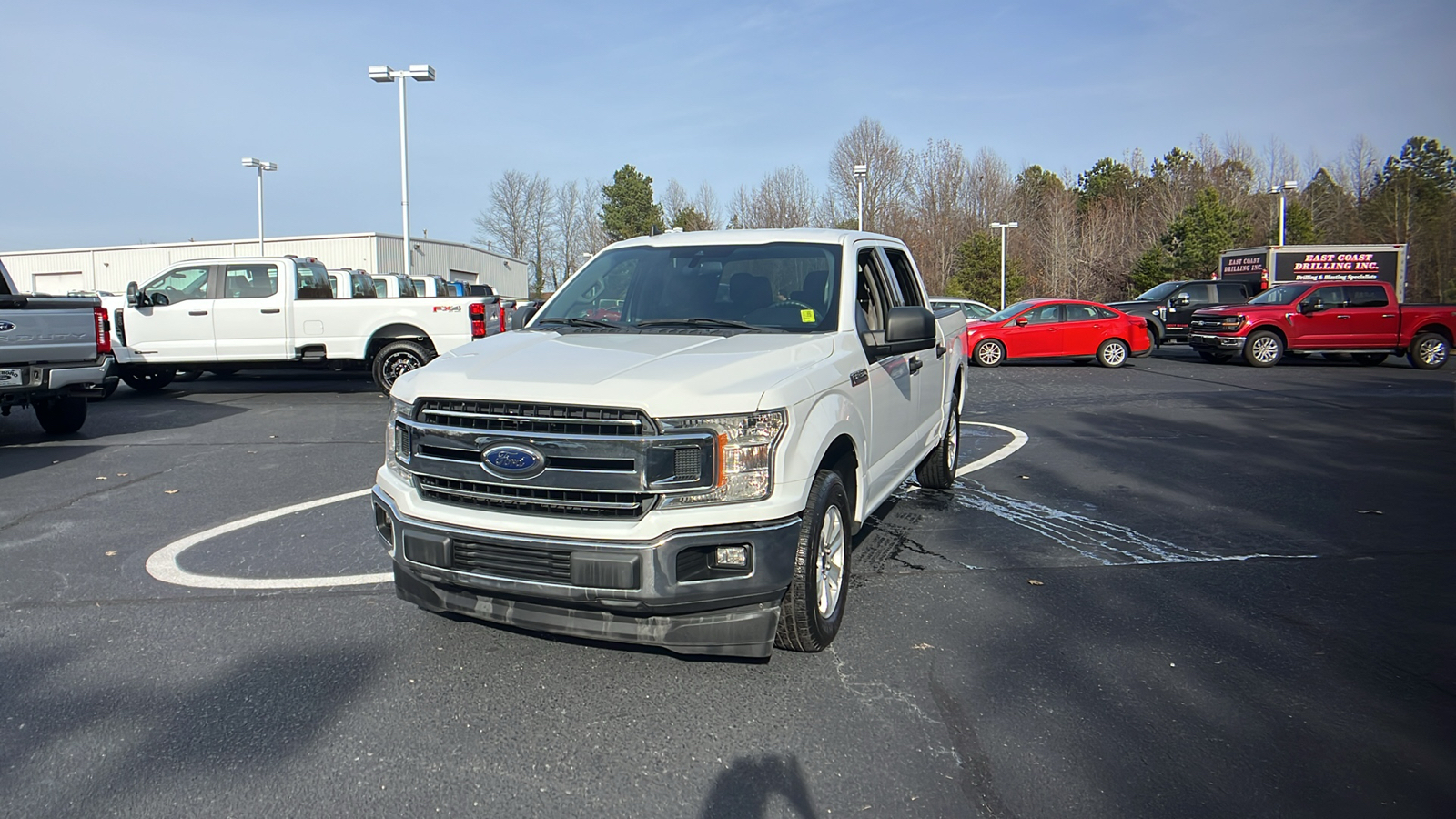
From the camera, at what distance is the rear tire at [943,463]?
7066 millimetres

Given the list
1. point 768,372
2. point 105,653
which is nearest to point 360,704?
point 105,653

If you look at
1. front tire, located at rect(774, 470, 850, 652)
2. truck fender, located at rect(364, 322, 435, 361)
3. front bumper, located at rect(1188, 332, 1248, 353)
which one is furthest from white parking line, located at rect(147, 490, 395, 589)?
front bumper, located at rect(1188, 332, 1248, 353)

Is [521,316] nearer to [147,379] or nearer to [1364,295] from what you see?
[147,379]

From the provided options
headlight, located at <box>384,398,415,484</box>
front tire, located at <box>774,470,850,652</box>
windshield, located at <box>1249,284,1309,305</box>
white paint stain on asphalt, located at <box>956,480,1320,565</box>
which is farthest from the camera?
windshield, located at <box>1249,284,1309,305</box>

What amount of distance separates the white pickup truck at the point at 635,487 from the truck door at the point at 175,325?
37.9 ft

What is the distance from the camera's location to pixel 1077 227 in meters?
61.3

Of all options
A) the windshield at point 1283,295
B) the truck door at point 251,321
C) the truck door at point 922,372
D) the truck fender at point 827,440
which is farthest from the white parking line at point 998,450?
the windshield at point 1283,295

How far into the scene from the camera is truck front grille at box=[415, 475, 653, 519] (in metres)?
3.42

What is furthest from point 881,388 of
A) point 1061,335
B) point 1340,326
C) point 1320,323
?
point 1340,326

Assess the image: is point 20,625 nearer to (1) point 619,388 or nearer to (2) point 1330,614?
Result: (1) point 619,388

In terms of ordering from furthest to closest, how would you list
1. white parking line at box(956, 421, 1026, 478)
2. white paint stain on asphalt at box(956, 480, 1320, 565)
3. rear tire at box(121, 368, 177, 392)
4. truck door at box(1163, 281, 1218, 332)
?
truck door at box(1163, 281, 1218, 332) < rear tire at box(121, 368, 177, 392) < white parking line at box(956, 421, 1026, 478) < white paint stain on asphalt at box(956, 480, 1320, 565)

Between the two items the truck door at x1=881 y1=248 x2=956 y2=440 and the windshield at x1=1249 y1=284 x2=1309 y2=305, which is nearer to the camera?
the truck door at x1=881 y1=248 x2=956 y2=440

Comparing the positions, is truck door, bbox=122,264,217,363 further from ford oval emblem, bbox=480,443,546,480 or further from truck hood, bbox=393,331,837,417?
ford oval emblem, bbox=480,443,546,480

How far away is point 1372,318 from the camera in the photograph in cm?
1934
